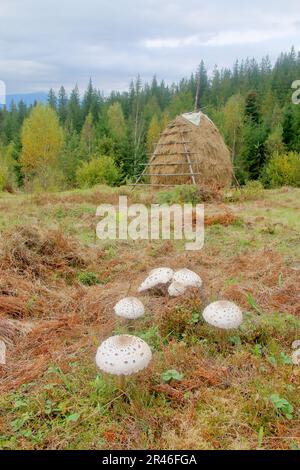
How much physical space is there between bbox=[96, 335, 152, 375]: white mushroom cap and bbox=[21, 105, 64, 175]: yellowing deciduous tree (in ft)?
110

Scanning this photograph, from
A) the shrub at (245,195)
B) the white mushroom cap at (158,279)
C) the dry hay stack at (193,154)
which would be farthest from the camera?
the dry hay stack at (193,154)

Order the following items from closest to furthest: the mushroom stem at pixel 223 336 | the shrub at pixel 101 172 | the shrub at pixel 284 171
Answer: the mushroom stem at pixel 223 336 → the shrub at pixel 101 172 → the shrub at pixel 284 171

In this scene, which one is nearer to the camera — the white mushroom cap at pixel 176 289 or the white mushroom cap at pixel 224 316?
the white mushroom cap at pixel 224 316

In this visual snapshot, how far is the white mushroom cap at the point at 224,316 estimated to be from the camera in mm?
3520

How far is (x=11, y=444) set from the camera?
267 cm

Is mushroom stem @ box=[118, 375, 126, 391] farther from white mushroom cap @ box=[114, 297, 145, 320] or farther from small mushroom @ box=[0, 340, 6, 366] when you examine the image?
small mushroom @ box=[0, 340, 6, 366]

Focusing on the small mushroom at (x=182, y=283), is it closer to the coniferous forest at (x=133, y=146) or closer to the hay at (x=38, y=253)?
the hay at (x=38, y=253)

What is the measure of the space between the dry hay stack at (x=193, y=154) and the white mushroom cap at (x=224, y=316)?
13691 millimetres

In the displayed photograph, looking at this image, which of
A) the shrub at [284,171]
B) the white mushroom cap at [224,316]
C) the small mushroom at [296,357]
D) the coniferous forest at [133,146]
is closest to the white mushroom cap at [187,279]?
the white mushroom cap at [224,316]

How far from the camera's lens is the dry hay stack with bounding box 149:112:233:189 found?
17.5 meters

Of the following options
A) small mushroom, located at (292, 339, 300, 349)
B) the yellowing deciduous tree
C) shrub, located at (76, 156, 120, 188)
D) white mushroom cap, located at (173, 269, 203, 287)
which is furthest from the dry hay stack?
the yellowing deciduous tree

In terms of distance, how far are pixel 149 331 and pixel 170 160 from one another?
48.4 feet

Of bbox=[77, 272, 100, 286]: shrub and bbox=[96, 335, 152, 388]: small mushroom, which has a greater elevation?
bbox=[96, 335, 152, 388]: small mushroom

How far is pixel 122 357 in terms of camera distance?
2.81 metres
